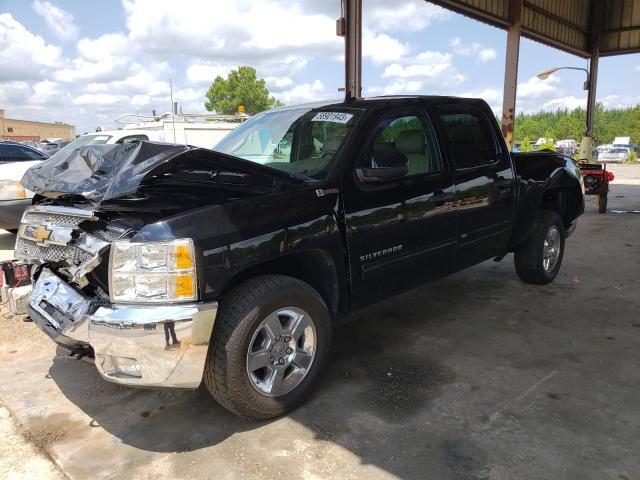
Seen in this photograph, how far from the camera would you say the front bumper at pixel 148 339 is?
240 cm

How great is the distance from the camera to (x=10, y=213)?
665cm

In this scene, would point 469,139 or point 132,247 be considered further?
point 469,139

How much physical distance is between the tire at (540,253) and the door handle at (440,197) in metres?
1.67

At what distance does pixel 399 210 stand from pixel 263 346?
1.32 m

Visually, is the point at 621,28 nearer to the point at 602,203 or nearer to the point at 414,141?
the point at 602,203

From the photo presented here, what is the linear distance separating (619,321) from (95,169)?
14.0ft

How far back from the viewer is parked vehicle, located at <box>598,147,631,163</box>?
44.6m

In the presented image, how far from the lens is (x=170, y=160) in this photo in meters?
2.59

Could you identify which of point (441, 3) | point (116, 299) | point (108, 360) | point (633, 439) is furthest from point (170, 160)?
point (441, 3)

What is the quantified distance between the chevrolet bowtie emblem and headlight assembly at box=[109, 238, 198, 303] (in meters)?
0.79

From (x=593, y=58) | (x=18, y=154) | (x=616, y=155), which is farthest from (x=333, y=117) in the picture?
(x=616, y=155)

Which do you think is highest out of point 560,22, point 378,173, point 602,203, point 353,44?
point 560,22

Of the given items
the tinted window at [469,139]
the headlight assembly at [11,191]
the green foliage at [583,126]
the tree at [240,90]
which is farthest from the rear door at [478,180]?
the green foliage at [583,126]

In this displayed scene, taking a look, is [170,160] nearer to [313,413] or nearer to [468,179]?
[313,413]
